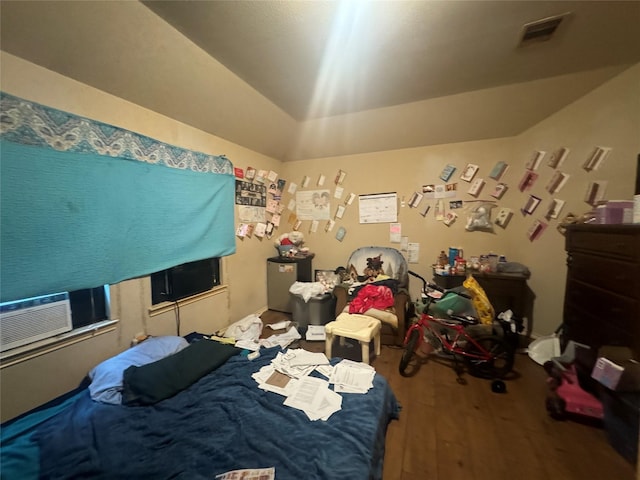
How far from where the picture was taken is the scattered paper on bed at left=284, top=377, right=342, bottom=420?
1280 mm

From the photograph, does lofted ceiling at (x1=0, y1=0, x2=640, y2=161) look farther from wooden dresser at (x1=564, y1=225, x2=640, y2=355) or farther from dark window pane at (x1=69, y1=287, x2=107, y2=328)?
dark window pane at (x1=69, y1=287, x2=107, y2=328)

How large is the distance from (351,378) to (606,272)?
5.82ft

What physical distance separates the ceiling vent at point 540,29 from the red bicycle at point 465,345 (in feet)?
6.32

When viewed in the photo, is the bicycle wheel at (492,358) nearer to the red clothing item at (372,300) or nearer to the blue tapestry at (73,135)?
the red clothing item at (372,300)

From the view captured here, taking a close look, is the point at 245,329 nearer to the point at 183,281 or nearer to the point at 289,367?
the point at 183,281

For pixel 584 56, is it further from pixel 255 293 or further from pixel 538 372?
pixel 255 293

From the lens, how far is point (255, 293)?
3.17 metres

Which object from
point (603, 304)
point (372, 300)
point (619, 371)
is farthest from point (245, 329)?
point (603, 304)

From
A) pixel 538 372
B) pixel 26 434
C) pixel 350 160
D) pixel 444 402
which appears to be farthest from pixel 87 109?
pixel 538 372

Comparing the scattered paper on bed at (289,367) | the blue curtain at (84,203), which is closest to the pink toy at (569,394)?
the scattered paper on bed at (289,367)

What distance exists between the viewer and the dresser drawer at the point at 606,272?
1317 millimetres

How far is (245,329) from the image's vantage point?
8.57ft

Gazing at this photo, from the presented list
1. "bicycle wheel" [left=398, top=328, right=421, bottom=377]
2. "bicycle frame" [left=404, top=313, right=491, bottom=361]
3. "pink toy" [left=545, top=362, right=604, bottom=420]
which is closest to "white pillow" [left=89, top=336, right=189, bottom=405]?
"bicycle wheel" [left=398, top=328, right=421, bottom=377]

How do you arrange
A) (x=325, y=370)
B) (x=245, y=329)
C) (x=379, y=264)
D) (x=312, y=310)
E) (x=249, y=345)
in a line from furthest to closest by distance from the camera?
1. (x=379, y=264)
2. (x=312, y=310)
3. (x=245, y=329)
4. (x=249, y=345)
5. (x=325, y=370)
